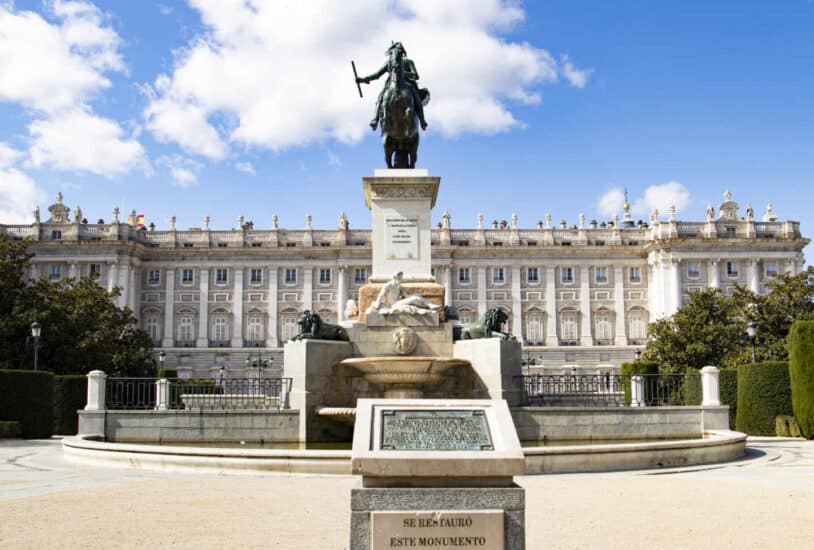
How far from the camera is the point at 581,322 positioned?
297 ft

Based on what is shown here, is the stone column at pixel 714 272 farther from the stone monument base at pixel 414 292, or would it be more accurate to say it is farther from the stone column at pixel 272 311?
the stone monument base at pixel 414 292

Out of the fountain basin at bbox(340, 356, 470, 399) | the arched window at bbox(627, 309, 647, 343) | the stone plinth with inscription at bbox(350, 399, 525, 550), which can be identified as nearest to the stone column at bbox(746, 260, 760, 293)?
the arched window at bbox(627, 309, 647, 343)

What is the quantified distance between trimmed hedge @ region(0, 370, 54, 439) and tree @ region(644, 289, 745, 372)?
37.0 m

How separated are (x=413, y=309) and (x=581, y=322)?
7687 centimetres

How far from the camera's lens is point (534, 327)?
90.7m

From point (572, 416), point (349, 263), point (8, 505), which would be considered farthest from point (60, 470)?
point (349, 263)

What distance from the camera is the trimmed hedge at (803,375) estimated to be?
2411cm

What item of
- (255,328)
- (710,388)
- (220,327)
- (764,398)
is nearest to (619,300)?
(255,328)

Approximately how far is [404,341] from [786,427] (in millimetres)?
15210

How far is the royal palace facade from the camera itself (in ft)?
293

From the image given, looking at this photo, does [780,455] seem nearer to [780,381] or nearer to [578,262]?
[780,381]

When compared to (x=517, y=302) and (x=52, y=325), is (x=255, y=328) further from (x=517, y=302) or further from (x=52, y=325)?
(x=52, y=325)

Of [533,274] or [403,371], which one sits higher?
[533,274]

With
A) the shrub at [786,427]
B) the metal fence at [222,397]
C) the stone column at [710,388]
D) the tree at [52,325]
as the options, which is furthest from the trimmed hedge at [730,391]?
the tree at [52,325]
